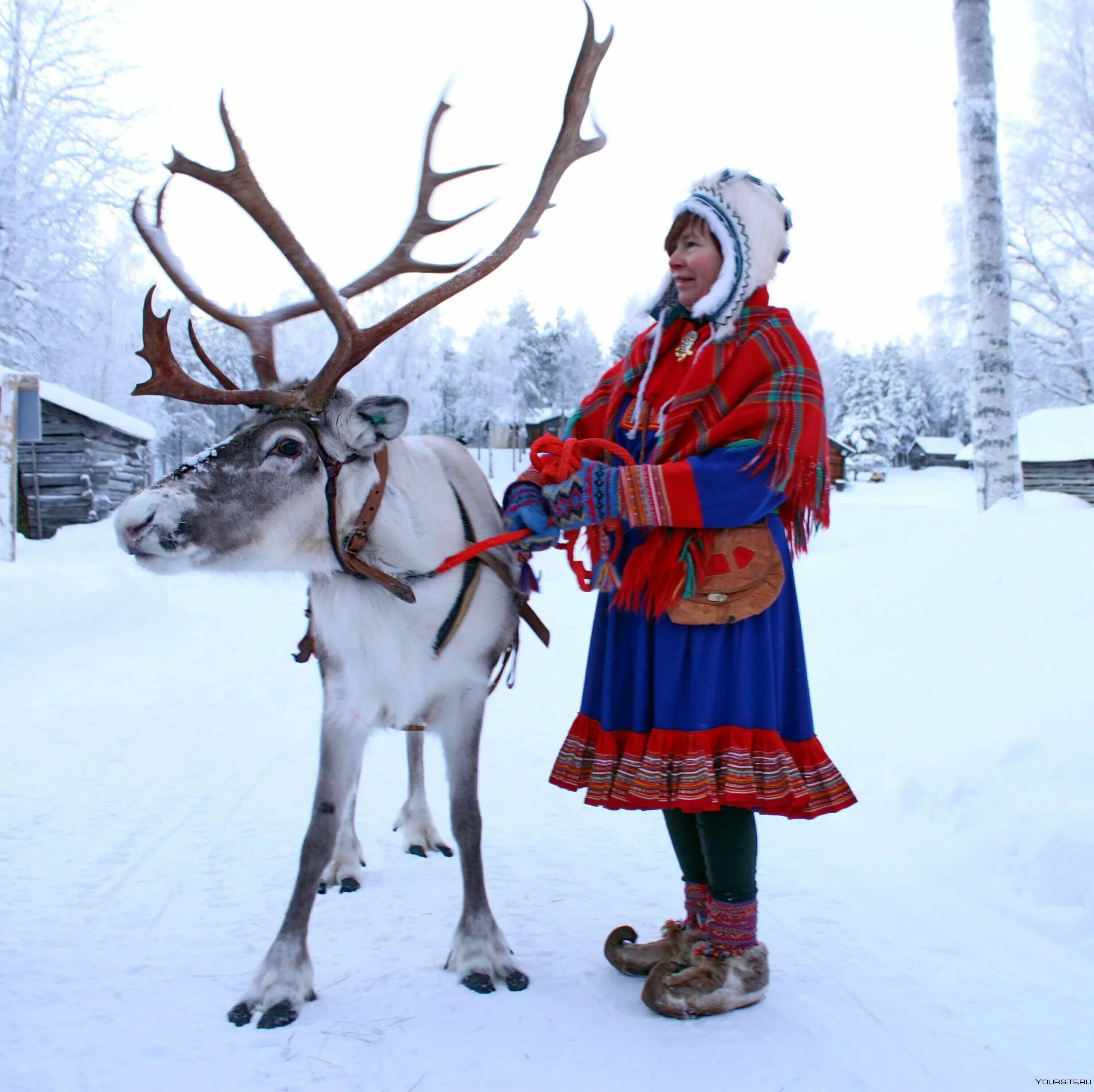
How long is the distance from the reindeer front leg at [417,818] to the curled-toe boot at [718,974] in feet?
4.52

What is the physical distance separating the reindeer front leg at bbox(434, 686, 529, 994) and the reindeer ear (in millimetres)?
802

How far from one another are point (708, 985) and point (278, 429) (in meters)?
1.82

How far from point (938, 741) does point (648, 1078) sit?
90.4 inches

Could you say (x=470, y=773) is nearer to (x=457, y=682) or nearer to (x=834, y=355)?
(x=457, y=682)

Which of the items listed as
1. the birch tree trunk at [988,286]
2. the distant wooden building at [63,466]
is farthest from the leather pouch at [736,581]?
the distant wooden building at [63,466]

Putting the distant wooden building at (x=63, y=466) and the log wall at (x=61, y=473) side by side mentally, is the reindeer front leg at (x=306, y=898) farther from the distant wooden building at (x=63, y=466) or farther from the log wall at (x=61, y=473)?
the log wall at (x=61, y=473)

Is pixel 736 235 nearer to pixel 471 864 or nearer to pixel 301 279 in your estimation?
pixel 301 279

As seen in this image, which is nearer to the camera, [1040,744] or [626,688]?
[626,688]

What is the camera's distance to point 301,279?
8.48 ft

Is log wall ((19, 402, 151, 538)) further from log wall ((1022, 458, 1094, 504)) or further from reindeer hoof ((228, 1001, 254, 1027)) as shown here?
log wall ((1022, 458, 1094, 504))

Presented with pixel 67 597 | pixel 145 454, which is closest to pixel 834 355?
pixel 145 454

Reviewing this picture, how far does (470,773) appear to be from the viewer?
2617 mm

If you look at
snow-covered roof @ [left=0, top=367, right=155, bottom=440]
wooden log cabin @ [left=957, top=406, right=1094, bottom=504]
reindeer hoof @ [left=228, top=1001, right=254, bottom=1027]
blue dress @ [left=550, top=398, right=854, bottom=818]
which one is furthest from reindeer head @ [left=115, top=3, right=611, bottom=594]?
wooden log cabin @ [left=957, top=406, right=1094, bottom=504]

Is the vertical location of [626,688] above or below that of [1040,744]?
above
